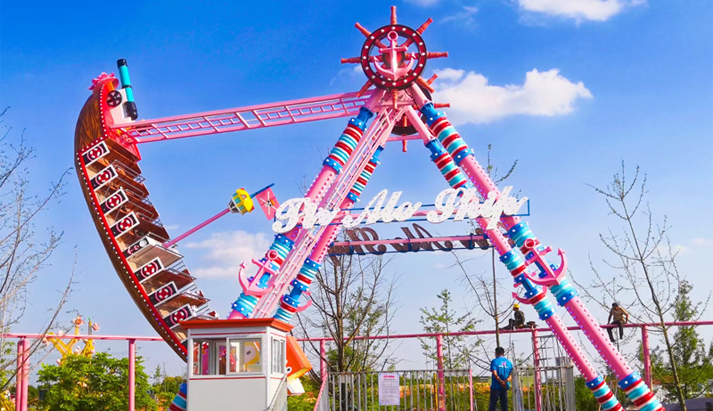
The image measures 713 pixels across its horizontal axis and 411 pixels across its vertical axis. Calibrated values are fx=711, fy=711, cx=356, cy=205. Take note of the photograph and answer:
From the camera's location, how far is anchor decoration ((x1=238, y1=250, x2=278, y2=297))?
1566 cm

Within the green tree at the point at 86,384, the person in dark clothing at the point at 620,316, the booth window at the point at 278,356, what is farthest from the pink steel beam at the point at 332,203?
the person in dark clothing at the point at 620,316

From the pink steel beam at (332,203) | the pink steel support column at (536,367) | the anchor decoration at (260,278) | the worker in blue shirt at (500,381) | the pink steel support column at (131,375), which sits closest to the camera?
the worker in blue shirt at (500,381)

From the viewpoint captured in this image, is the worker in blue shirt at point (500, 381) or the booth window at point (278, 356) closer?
the booth window at point (278, 356)

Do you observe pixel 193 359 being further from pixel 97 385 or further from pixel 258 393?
pixel 97 385

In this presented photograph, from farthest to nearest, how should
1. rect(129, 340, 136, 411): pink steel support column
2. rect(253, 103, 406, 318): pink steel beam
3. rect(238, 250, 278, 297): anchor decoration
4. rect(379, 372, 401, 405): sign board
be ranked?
rect(253, 103, 406, 318): pink steel beam, rect(129, 340, 136, 411): pink steel support column, rect(238, 250, 278, 297): anchor decoration, rect(379, 372, 401, 405): sign board

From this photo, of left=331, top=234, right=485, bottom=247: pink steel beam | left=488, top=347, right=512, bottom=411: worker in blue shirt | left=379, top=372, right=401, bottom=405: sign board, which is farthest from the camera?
→ left=331, top=234, right=485, bottom=247: pink steel beam

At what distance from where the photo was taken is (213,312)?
20172mm

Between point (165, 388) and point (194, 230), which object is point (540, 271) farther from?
point (165, 388)

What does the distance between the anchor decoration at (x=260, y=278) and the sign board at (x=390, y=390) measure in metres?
3.27

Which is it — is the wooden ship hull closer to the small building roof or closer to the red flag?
the red flag

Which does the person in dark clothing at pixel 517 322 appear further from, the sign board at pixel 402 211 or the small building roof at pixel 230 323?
the small building roof at pixel 230 323

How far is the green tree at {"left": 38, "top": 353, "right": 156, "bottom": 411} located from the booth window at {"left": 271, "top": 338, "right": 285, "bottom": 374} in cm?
582

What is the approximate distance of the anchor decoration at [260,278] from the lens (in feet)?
51.4

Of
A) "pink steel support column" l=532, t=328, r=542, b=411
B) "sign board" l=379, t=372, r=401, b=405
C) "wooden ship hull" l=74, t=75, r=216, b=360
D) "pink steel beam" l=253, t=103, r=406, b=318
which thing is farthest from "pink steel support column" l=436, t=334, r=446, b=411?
"wooden ship hull" l=74, t=75, r=216, b=360
